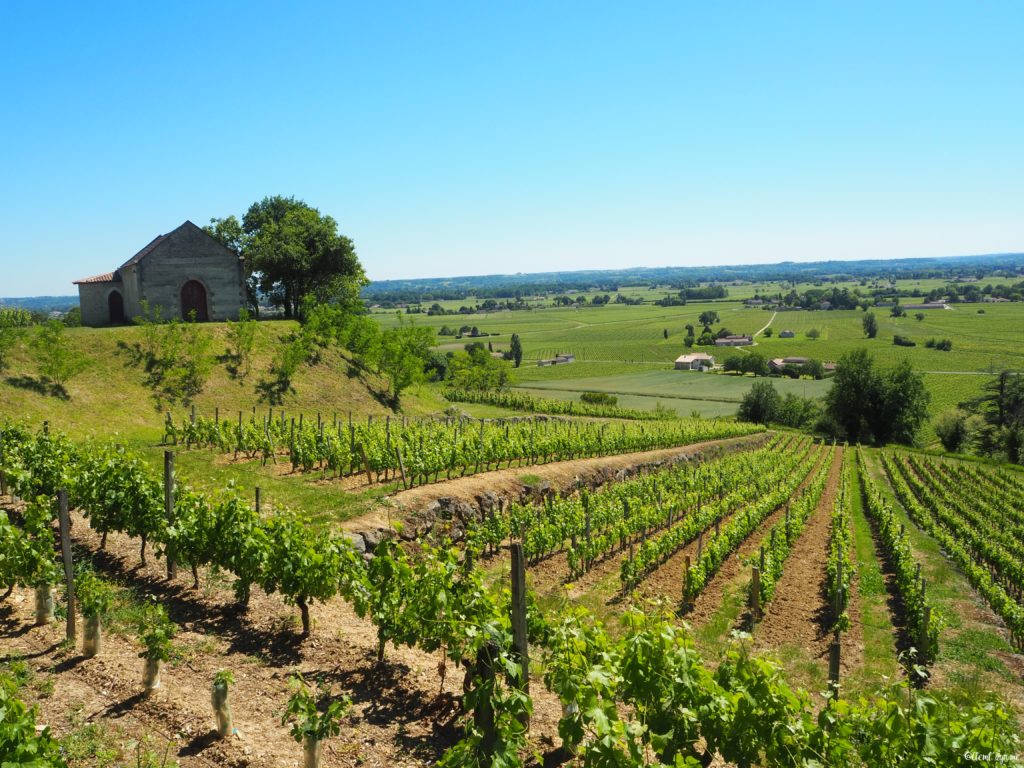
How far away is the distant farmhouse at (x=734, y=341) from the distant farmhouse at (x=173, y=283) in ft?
340

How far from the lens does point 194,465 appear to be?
757 inches

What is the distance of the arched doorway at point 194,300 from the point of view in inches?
1426

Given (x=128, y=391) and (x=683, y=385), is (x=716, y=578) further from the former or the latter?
(x=683, y=385)

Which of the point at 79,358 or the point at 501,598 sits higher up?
the point at 79,358

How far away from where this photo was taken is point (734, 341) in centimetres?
12788

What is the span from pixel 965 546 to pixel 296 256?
125 feet

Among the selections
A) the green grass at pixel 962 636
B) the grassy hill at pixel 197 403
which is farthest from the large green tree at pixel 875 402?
the grassy hill at pixel 197 403

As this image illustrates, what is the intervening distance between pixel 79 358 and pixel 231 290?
10623 millimetres

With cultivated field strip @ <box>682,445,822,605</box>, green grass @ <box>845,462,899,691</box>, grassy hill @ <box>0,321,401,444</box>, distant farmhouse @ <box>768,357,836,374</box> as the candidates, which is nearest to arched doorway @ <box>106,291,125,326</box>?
grassy hill @ <box>0,321,401,444</box>

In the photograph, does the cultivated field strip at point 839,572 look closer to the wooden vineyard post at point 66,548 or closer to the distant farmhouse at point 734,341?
the wooden vineyard post at point 66,548

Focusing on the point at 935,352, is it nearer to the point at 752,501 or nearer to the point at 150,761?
the point at 752,501

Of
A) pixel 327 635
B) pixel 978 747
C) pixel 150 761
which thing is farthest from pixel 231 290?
pixel 978 747

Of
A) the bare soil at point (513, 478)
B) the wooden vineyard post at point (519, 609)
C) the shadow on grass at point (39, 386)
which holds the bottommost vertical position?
the bare soil at point (513, 478)

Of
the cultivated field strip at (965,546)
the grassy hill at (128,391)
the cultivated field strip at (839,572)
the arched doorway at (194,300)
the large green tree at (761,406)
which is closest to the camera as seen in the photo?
the cultivated field strip at (839,572)
